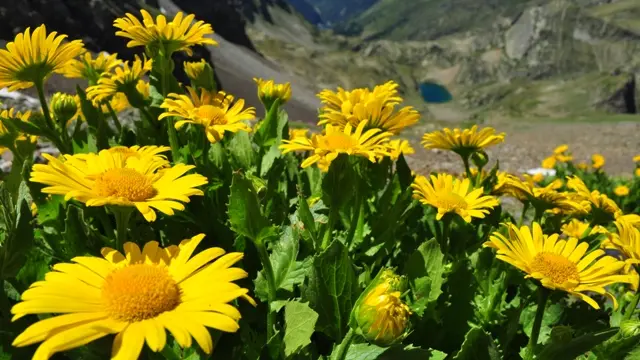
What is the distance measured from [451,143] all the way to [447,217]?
1.77 ft

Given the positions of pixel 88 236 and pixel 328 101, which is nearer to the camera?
pixel 88 236

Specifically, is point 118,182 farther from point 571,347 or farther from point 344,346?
point 571,347

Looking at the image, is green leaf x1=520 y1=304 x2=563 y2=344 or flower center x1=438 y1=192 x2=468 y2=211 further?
green leaf x1=520 y1=304 x2=563 y2=344

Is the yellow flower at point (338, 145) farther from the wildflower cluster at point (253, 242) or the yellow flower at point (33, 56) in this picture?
the yellow flower at point (33, 56)

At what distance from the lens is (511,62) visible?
11238 cm

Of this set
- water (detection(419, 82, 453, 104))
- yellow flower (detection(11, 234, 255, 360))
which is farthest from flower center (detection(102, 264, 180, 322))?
water (detection(419, 82, 453, 104))

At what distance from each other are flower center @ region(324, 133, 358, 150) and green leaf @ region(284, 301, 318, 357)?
61 cm

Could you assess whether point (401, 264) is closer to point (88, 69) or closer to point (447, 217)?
point (447, 217)

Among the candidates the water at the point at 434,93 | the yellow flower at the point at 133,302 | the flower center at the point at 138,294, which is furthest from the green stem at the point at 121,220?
the water at the point at 434,93

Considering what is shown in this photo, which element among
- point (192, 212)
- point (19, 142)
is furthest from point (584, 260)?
point (19, 142)

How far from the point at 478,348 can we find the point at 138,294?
1.13 m

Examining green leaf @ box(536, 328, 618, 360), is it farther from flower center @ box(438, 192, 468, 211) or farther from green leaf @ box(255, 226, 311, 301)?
green leaf @ box(255, 226, 311, 301)

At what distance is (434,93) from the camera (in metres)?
116

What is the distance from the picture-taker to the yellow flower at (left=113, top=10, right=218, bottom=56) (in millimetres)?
2056
